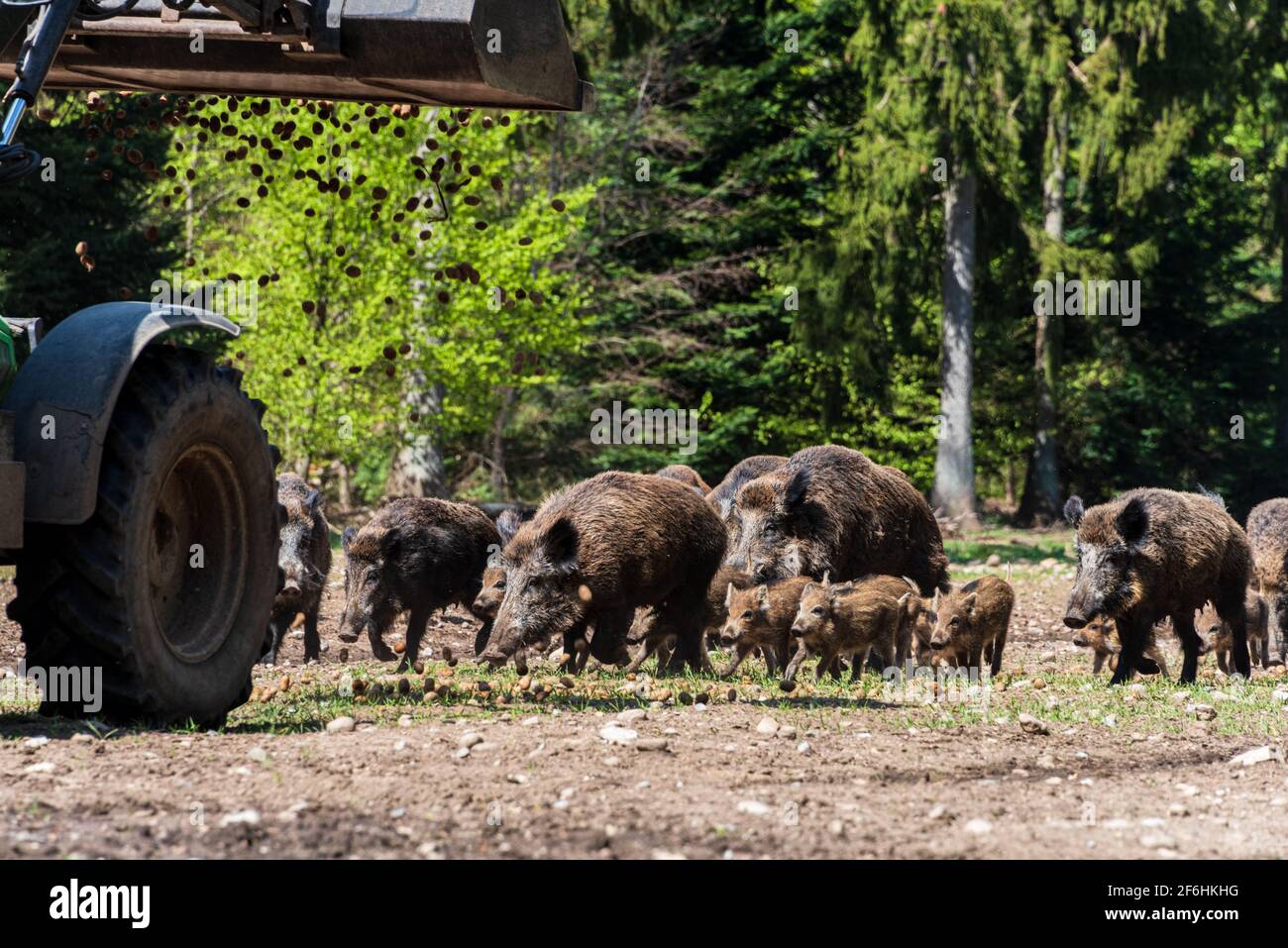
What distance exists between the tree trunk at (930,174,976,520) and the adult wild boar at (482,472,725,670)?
861 inches

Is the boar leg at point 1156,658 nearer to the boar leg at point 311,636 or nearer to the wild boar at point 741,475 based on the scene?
the wild boar at point 741,475

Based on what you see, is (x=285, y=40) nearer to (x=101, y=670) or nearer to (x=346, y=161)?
(x=101, y=670)

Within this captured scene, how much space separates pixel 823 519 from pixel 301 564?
4.17 metres

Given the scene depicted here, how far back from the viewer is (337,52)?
310 inches

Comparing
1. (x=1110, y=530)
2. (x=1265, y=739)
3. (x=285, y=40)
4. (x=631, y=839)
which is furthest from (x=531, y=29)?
(x=1110, y=530)

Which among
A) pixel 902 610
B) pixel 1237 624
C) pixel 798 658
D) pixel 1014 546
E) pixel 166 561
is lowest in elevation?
pixel 1014 546

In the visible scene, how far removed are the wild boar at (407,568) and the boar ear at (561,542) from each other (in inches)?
83.6

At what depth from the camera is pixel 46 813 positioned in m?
5.67

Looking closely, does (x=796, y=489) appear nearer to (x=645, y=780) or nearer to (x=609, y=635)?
(x=609, y=635)

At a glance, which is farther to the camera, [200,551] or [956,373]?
[956,373]

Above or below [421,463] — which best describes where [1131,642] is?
below

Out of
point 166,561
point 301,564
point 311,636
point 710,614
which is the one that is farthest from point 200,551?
point 710,614

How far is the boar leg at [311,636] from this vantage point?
1375 cm

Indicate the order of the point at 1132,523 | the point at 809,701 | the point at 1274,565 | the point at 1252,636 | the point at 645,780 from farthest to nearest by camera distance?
the point at 1274,565
the point at 1252,636
the point at 1132,523
the point at 809,701
the point at 645,780
